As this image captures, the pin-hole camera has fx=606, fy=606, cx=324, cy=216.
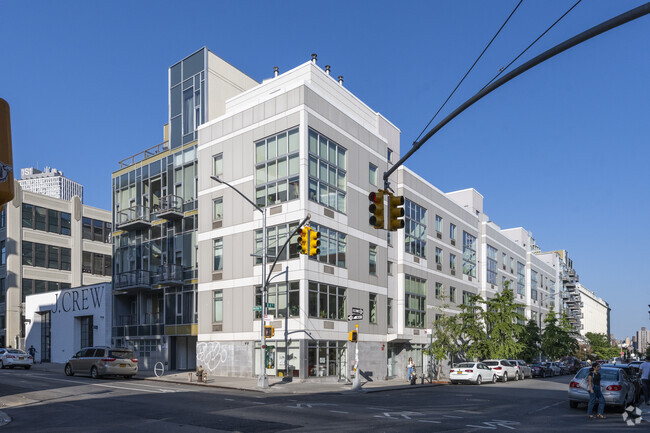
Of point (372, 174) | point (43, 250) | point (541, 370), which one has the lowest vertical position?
point (541, 370)

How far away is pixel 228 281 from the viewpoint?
37688 mm

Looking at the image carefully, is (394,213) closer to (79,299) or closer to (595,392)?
(595,392)

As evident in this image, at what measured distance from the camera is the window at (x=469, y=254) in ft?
193

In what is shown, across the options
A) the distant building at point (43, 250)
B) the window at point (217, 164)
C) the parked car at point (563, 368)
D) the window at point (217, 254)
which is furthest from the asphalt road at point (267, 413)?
the distant building at point (43, 250)

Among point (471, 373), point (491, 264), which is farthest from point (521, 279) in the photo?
point (471, 373)

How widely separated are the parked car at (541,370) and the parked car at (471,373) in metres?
13.9

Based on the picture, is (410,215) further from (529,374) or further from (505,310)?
(529,374)

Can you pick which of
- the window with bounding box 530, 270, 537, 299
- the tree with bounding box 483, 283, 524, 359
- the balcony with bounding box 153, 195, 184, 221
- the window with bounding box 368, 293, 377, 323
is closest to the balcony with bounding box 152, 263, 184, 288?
the balcony with bounding box 153, 195, 184, 221

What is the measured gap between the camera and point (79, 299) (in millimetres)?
49438

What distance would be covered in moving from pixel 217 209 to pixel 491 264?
3783cm

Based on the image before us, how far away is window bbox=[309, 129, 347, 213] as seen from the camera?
35.3 m

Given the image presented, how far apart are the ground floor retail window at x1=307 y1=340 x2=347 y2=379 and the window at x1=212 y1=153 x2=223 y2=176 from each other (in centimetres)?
1321

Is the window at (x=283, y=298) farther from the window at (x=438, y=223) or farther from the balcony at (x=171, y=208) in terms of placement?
the window at (x=438, y=223)

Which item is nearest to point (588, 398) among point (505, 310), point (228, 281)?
point (228, 281)
